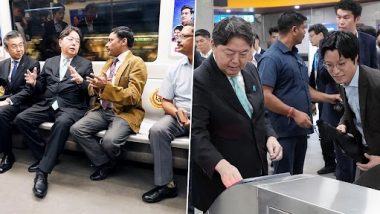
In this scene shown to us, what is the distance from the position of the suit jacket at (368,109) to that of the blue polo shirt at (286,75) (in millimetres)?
85

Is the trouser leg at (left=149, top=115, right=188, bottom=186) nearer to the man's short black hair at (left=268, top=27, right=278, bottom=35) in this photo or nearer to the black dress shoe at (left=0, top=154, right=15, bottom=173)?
the man's short black hair at (left=268, top=27, right=278, bottom=35)

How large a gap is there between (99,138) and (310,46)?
0.65m

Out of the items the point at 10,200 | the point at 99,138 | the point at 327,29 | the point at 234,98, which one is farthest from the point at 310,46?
the point at 10,200

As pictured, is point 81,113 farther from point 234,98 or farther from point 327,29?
point 327,29

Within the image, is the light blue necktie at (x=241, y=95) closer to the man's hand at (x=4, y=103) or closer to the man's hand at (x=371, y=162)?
the man's hand at (x=371, y=162)

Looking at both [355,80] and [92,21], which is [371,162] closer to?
[355,80]

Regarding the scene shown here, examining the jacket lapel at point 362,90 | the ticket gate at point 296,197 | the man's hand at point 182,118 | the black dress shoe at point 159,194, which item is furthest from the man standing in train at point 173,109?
the jacket lapel at point 362,90

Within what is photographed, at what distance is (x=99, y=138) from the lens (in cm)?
104

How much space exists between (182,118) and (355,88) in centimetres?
47

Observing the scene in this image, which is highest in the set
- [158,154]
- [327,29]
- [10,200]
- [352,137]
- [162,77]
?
[327,29]

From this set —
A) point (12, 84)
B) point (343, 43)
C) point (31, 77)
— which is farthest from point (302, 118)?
point (12, 84)

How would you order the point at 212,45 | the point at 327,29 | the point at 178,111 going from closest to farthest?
the point at 327,29 → the point at 212,45 → the point at 178,111

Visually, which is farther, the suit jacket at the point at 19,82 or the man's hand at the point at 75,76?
the suit jacket at the point at 19,82

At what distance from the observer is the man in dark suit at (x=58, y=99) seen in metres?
1.05
